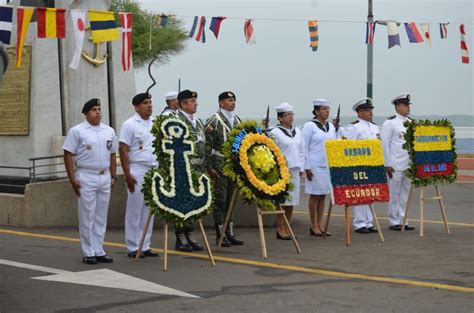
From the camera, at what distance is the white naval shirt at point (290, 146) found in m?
13.1

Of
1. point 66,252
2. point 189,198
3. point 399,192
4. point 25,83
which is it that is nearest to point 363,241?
point 399,192

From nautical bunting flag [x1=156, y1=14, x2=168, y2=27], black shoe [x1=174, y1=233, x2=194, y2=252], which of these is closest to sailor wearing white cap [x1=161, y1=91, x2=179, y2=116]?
black shoe [x1=174, y1=233, x2=194, y2=252]

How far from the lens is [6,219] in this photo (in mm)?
14414

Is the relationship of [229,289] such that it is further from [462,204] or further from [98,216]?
[462,204]

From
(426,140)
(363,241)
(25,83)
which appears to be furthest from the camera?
(25,83)

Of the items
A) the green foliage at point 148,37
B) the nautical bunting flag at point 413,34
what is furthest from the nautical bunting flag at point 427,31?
the green foliage at point 148,37

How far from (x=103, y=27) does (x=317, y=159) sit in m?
4.48

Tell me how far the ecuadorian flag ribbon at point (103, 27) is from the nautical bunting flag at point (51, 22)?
28.1 inches

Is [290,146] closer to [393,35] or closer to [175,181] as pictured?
[175,181]

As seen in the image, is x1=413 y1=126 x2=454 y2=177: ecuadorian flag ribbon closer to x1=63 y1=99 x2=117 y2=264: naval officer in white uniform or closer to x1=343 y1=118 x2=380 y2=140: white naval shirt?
x1=343 y1=118 x2=380 y2=140: white naval shirt

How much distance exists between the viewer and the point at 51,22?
14805mm

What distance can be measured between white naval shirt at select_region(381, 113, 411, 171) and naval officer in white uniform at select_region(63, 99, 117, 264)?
5.04 metres

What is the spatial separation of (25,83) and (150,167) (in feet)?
18.6

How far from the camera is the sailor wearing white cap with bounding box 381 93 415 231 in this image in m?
14.1
